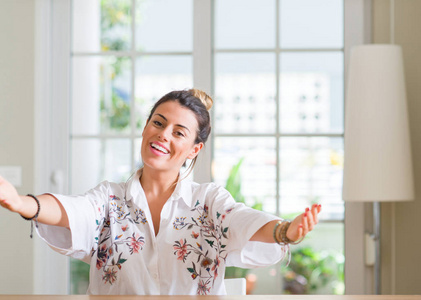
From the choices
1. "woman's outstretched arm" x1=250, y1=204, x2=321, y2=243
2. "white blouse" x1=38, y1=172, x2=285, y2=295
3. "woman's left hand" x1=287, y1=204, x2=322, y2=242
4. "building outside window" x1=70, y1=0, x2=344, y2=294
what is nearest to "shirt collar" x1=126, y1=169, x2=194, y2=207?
"white blouse" x1=38, y1=172, x2=285, y2=295

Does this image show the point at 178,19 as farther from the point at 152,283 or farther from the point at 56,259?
the point at 152,283

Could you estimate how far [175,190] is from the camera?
6.27 feet

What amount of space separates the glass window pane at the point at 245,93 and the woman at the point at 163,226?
1.48 metres

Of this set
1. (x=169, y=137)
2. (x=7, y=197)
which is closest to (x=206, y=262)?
(x=169, y=137)

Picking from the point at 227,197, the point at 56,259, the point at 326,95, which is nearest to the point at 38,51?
the point at 56,259

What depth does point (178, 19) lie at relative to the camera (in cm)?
348

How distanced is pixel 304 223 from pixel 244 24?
7.05ft

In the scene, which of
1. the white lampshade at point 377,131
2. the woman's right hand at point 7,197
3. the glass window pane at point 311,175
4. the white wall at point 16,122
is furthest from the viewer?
the glass window pane at point 311,175

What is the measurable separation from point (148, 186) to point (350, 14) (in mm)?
1907

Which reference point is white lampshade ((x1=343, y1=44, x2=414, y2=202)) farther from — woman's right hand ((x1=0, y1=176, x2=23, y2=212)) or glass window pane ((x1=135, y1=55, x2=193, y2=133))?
woman's right hand ((x1=0, y1=176, x2=23, y2=212))

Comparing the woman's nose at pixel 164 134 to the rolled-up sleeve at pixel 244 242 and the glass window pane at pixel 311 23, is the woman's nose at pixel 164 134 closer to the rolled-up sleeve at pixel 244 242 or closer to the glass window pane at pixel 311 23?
the rolled-up sleeve at pixel 244 242

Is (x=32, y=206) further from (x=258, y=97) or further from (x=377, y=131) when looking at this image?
(x=258, y=97)

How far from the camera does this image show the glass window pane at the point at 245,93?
3.44m

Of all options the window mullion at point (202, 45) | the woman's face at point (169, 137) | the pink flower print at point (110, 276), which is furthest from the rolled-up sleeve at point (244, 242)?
the window mullion at point (202, 45)
